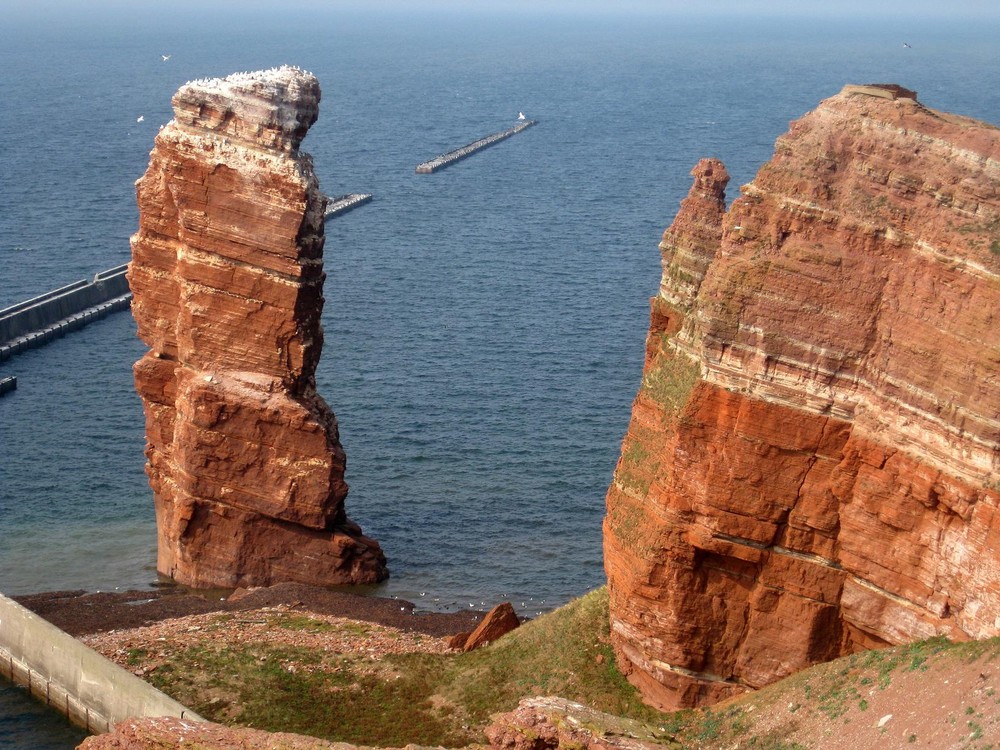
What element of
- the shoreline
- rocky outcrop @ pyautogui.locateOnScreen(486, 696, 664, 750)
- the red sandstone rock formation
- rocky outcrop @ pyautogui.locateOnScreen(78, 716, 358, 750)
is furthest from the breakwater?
rocky outcrop @ pyautogui.locateOnScreen(486, 696, 664, 750)

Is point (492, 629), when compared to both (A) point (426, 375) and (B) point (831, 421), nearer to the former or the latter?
(B) point (831, 421)

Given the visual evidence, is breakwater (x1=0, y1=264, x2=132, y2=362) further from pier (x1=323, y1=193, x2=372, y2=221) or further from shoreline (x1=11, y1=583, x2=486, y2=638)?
shoreline (x1=11, y1=583, x2=486, y2=638)

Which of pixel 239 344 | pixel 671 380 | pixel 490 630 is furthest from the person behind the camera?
pixel 239 344

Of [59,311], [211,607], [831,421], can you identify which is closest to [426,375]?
[59,311]

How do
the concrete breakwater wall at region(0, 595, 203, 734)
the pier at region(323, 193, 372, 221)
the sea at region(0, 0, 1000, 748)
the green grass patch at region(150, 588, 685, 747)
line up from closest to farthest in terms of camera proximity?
the green grass patch at region(150, 588, 685, 747) < the concrete breakwater wall at region(0, 595, 203, 734) < the sea at region(0, 0, 1000, 748) < the pier at region(323, 193, 372, 221)

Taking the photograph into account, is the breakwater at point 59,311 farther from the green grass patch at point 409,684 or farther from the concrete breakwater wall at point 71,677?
the green grass patch at point 409,684

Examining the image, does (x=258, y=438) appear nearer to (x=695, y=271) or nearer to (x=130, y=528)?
Answer: (x=130, y=528)

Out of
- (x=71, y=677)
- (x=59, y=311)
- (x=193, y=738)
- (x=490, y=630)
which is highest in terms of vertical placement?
(x=193, y=738)

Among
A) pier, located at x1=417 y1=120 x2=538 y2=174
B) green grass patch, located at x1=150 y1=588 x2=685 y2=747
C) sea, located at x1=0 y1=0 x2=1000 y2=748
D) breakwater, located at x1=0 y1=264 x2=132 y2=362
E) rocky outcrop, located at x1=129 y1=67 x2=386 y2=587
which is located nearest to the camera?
green grass patch, located at x1=150 y1=588 x2=685 y2=747
